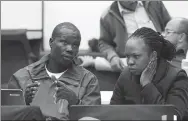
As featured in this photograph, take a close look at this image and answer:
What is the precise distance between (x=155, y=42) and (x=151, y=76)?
0.17 meters

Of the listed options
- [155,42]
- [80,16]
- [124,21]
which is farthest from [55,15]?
[155,42]

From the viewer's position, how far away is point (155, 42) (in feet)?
7.55

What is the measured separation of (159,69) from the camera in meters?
2.33

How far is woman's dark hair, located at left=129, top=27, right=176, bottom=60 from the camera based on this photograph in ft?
7.51

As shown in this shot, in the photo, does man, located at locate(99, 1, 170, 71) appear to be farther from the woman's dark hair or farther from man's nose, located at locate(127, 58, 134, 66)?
man's nose, located at locate(127, 58, 134, 66)

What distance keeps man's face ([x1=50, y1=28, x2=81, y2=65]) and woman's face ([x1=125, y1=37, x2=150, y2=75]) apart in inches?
11.1

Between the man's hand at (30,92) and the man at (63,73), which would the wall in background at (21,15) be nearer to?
the man at (63,73)

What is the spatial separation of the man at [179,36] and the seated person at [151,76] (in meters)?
0.85

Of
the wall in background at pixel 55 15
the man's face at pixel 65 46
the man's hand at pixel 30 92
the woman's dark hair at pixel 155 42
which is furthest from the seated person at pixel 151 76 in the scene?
the wall in background at pixel 55 15

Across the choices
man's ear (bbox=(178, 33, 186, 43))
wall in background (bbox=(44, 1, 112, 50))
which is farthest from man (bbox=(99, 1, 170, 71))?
man's ear (bbox=(178, 33, 186, 43))

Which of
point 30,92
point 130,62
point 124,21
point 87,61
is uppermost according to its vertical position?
point 130,62

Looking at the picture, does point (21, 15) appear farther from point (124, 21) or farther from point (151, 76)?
point (151, 76)

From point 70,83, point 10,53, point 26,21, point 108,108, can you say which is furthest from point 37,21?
point 108,108

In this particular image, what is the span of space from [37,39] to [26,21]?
0.71 feet
